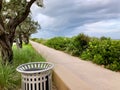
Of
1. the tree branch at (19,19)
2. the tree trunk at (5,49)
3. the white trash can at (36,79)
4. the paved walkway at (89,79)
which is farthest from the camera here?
the tree branch at (19,19)

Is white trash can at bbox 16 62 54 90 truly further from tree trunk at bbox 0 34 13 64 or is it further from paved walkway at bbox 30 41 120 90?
tree trunk at bbox 0 34 13 64

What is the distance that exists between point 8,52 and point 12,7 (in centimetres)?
238

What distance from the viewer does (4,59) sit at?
A: 9.58 m

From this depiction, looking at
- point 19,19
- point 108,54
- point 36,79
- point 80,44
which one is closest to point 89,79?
point 108,54

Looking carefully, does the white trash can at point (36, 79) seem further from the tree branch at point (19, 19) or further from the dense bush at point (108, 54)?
the dense bush at point (108, 54)

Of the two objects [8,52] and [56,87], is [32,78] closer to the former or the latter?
[56,87]

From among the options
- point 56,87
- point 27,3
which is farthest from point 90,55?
point 56,87

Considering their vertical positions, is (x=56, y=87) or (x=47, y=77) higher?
(x=47, y=77)

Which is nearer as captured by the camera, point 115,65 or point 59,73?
point 59,73

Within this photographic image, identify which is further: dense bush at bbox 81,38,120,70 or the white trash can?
dense bush at bbox 81,38,120,70

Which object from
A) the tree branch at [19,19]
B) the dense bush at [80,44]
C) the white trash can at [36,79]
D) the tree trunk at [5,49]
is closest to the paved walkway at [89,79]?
the white trash can at [36,79]

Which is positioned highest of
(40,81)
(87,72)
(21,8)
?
(21,8)

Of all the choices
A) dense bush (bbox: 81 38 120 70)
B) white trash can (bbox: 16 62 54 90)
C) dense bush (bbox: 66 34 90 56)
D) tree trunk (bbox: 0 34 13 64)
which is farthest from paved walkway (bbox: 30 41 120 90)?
dense bush (bbox: 66 34 90 56)

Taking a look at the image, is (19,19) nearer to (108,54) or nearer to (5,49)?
(5,49)
